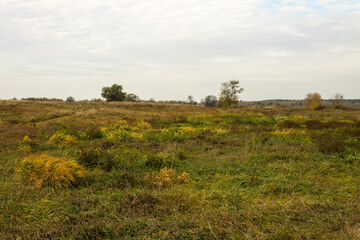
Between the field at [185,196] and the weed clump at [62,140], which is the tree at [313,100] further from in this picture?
the weed clump at [62,140]

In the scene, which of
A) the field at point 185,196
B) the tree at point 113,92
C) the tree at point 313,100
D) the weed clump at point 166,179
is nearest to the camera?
the field at point 185,196

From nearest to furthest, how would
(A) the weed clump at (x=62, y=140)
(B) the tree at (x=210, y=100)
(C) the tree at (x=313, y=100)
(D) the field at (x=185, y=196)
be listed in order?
1. (D) the field at (x=185, y=196)
2. (A) the weed clump at (x=62, y=140)
3. (C) the tree at (x=313, y=100)
4. (B) the tree at (x=210, y=100)

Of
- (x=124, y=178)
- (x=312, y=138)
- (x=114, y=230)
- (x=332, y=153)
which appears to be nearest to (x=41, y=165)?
(x=124, y=178)

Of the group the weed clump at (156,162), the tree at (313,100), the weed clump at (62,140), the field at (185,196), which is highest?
the tree at (313,100)

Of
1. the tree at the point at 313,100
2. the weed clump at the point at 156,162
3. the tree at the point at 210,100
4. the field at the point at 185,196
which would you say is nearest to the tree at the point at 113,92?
the tree at the point at 210,100

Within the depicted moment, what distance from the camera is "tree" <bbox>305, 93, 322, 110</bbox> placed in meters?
48.2

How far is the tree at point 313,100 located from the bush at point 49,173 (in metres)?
50.6

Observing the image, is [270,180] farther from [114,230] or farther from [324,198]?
[114,230]

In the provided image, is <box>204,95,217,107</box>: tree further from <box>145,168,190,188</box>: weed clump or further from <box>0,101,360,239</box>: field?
<box>145,168,190,188</box>: weed clump

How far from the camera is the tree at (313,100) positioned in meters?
48.2

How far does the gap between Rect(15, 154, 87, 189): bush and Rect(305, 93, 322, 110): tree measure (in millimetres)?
50637

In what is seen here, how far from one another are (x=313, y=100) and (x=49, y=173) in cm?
5603

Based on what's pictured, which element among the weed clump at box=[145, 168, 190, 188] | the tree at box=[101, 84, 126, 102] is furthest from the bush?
the tree at box=[101, 84, 126, 102]

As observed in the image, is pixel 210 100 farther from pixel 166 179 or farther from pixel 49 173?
pixel 49 173
